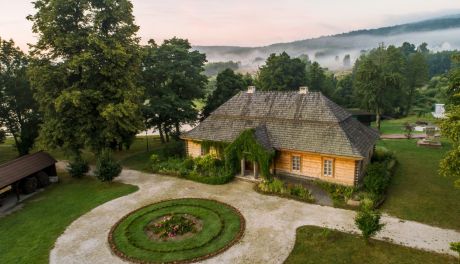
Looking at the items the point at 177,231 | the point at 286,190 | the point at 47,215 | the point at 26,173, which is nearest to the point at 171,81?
the point at 26,173

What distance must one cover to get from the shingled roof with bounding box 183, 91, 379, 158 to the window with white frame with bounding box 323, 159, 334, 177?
1210 millimetres

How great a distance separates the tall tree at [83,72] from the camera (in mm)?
24797

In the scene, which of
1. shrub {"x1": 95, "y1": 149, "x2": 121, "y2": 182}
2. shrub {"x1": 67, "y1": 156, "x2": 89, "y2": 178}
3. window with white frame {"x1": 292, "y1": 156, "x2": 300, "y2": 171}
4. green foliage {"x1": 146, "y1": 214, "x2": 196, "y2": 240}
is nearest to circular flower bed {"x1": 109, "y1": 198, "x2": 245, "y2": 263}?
green foliage {"x1": 146, "y1": 214, "x2": 196, "y2": 240}

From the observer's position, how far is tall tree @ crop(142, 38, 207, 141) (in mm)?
35156

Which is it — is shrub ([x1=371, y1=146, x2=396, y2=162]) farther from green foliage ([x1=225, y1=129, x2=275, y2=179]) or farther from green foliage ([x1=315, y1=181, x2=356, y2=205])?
green foliage ([x1=225, y1=129, x2=275, y2=179])

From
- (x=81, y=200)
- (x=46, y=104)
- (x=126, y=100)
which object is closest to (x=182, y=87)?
(x=126, y=100)

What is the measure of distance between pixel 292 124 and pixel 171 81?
18848 mm

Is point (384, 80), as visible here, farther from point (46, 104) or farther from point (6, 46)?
point (6, 46)

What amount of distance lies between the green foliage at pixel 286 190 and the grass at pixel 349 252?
4738 millimetres

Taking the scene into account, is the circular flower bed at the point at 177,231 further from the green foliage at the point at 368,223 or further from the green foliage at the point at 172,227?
the green foliage at the point at 368,223

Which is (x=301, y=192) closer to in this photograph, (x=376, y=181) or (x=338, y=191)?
(x=338, y=191)

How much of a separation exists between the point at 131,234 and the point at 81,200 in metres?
8.08

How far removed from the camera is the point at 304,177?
24.1 m

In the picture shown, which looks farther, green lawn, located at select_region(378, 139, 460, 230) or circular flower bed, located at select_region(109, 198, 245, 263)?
green lawn, located at select_region(378, 139, 460, 230)
